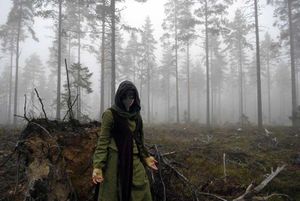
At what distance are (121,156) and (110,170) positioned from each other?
253 millimetres

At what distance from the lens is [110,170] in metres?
4.25

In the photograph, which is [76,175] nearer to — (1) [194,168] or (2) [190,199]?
(2) [190,199]

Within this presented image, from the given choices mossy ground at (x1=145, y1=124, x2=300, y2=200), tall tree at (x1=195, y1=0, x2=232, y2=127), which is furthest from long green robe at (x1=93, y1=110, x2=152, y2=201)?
tall tree at (x1=195, y1=0, x2=232, y2=127)

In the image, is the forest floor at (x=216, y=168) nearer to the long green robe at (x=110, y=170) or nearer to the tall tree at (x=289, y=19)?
the long green robe at (x=110, y=170)

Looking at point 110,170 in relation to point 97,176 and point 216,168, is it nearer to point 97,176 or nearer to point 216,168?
point 97,176

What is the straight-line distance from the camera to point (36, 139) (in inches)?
235

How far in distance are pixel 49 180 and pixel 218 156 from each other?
676 cm

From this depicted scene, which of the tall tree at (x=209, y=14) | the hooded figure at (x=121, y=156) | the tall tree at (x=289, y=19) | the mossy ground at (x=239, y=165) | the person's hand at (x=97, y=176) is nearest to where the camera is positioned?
the person's hand at (x=97, y=176)

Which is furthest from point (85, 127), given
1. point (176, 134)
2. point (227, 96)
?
point (227, 96)

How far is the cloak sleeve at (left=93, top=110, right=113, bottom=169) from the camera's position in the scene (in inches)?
166

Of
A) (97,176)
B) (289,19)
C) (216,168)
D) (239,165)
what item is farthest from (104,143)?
(289,19)

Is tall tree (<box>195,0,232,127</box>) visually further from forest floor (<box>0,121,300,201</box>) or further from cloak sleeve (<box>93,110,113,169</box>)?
cloak sleeve (<box>93,110,113,169</box>)

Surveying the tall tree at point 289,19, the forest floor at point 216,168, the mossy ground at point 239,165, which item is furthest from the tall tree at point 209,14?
the forest floor at point 216,168

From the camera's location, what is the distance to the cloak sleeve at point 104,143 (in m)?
4.21
